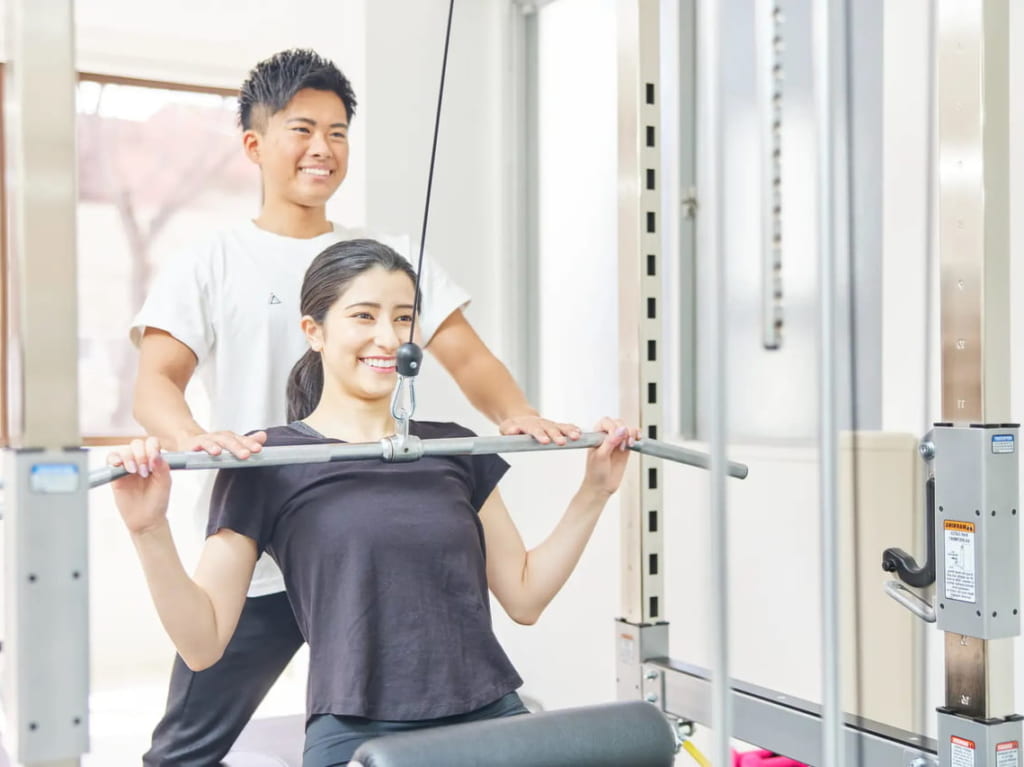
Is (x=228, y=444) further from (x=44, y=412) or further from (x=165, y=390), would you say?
(x=165, y=390)

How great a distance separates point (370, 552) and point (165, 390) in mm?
545

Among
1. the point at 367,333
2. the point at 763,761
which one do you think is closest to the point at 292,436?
the point at 367,333

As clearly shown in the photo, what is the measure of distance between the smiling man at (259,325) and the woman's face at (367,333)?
21 centimetres

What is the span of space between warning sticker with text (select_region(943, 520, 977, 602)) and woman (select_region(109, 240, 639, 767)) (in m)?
0.54

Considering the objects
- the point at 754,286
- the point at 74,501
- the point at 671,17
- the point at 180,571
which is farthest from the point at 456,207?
the point at 74,501

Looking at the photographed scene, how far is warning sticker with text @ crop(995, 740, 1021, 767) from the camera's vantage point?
1632 mm

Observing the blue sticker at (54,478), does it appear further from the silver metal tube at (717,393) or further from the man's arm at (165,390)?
the silver metal tube at (717,393)

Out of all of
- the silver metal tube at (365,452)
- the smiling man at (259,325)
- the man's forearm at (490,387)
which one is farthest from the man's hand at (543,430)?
the man's forearm at (490,387)

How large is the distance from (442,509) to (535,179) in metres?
2.30

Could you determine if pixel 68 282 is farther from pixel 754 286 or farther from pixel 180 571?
pixel 754 286

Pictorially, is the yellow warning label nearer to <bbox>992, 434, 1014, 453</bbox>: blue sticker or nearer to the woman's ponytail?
<bbox>992, 434, 1014, 453</bbox>: blue sticker

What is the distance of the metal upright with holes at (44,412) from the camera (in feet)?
4.17

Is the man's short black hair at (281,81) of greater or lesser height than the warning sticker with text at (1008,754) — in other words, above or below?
above

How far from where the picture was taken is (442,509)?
1845 mm
